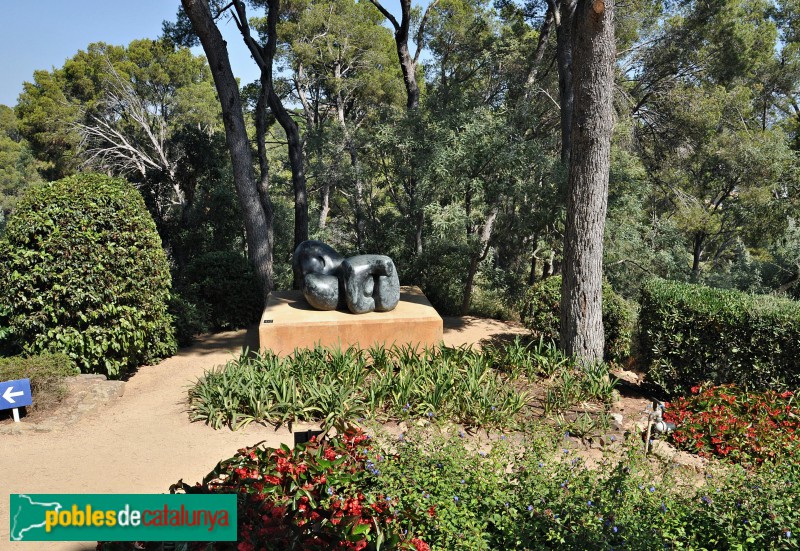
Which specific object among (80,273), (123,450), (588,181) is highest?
(588,181)

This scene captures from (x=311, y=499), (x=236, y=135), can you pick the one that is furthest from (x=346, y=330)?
(x=236, y=135)

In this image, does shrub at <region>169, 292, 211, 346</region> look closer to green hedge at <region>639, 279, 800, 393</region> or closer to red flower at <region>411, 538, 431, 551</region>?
red flower at <region>411, 538, 431, 551</region>

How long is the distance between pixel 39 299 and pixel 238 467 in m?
4.42

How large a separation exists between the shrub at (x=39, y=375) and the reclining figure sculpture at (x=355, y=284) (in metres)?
3.23

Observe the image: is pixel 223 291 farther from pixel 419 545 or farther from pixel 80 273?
pixel 419 545

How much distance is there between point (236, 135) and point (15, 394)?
602 cm

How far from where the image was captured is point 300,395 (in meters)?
6.19

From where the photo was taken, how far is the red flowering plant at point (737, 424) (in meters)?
4.93

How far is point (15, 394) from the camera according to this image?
233 inches

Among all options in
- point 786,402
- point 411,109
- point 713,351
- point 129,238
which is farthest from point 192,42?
point 786,402

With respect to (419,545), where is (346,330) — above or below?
above

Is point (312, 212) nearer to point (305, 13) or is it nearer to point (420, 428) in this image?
point (305, 13)

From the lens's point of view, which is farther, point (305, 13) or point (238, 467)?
point (305, 13)

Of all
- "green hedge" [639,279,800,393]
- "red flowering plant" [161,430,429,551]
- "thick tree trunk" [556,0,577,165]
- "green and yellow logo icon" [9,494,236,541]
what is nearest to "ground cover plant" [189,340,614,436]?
"green hedge" [639,279,800,393]
